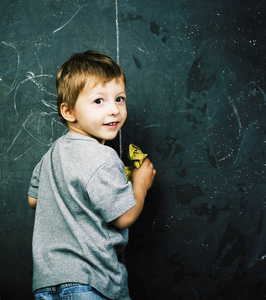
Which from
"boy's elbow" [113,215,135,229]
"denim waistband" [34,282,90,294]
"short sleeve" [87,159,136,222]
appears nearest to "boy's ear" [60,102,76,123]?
"short sleeve" [87,159,136,222]

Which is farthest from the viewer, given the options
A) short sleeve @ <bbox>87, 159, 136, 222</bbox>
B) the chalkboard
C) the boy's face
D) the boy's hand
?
the chalkboard

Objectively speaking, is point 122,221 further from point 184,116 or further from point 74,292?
point 184,116

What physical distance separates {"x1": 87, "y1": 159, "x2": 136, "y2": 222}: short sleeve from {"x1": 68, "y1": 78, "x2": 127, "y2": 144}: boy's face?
0.18m

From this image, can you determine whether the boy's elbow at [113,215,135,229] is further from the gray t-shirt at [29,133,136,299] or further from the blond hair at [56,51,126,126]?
the blond hair at [56,51,126,126]

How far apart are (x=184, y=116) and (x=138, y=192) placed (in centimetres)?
44

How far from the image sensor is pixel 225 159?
1.33m

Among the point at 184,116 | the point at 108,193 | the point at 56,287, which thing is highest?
the point at 184,116

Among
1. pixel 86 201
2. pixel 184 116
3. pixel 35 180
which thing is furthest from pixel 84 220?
pixel 184 116

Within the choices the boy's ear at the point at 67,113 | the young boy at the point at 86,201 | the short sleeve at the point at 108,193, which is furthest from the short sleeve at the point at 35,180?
the short sleeve at the point at 108,193

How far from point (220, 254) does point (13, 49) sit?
4.72 feet

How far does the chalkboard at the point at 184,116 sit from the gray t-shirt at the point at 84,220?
0.46 metres

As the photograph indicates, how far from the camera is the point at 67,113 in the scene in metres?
1.12

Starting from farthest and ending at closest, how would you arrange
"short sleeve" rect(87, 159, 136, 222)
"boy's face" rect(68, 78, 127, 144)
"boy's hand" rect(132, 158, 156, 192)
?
"boy's hand" rect(132, 158, 156, 192)
"boy's face" rect(68, 78, 127, 144)
"short sleeve" rect(87, 159, 136, 222)

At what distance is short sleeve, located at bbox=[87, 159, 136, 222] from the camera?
921 millimetres
